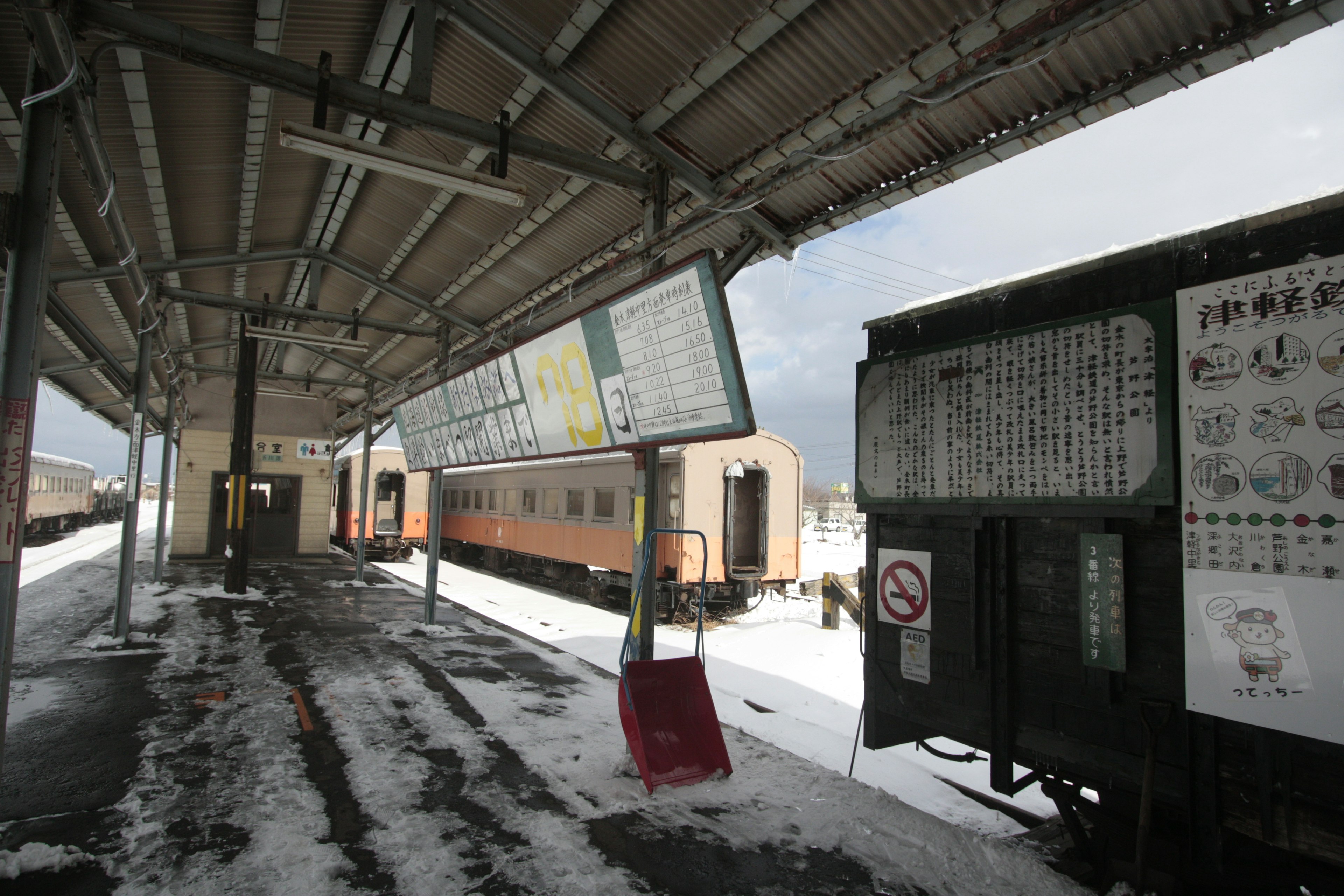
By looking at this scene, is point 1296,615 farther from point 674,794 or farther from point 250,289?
point 250,289

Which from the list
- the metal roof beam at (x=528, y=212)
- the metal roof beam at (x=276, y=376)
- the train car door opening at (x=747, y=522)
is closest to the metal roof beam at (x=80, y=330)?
the metal roof beam at (x=276, y=376)

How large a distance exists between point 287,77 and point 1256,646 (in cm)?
571

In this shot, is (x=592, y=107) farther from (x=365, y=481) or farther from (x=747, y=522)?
(x=365, y=481)

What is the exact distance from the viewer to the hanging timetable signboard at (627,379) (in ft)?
12.3

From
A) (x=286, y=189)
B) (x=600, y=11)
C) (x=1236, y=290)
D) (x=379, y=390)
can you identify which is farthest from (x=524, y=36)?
(x=379, y=390)

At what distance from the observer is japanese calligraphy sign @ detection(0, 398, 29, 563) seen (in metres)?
3.27

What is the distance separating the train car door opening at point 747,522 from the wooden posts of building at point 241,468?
7.94 meters

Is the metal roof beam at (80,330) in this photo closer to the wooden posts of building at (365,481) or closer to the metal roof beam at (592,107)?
the metal roof beam at (592,107)

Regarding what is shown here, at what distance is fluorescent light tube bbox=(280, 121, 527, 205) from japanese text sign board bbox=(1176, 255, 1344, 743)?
383cm

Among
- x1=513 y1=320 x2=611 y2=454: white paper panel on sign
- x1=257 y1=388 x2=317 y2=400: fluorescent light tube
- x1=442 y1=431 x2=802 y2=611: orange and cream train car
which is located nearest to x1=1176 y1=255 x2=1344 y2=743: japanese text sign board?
x1=513 y1=320 x2=611 y2=454: white paper panel on sign

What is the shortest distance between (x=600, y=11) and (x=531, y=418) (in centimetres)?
324

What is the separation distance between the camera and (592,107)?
4.54 m

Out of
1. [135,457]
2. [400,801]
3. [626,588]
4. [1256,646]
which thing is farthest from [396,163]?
[626,588]

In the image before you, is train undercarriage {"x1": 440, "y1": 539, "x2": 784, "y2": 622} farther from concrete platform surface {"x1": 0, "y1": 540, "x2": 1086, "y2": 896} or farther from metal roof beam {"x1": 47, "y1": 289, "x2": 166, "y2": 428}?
metal roof beam {"x1": 47, "y1": 289, "x2": 166, "y2": 428}
